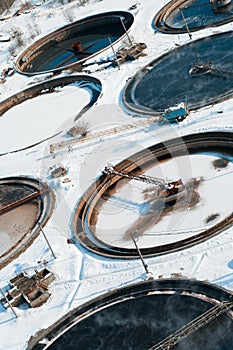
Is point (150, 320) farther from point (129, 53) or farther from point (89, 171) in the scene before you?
point (129, 53)

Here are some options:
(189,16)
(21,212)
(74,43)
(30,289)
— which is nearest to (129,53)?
(189,16)

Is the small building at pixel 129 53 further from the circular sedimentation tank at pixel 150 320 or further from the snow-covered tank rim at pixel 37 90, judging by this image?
the circular sedimentation tank at pixel 150 320

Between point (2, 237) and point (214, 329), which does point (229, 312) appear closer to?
point (214, 329)

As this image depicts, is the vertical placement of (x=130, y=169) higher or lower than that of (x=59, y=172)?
lower

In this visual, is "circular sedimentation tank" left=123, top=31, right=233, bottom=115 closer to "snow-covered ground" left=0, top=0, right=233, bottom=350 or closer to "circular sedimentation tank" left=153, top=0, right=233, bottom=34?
"snow-covered ground" left=0, top=0, right=233, bottom=350

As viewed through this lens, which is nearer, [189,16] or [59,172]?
[59,172]
